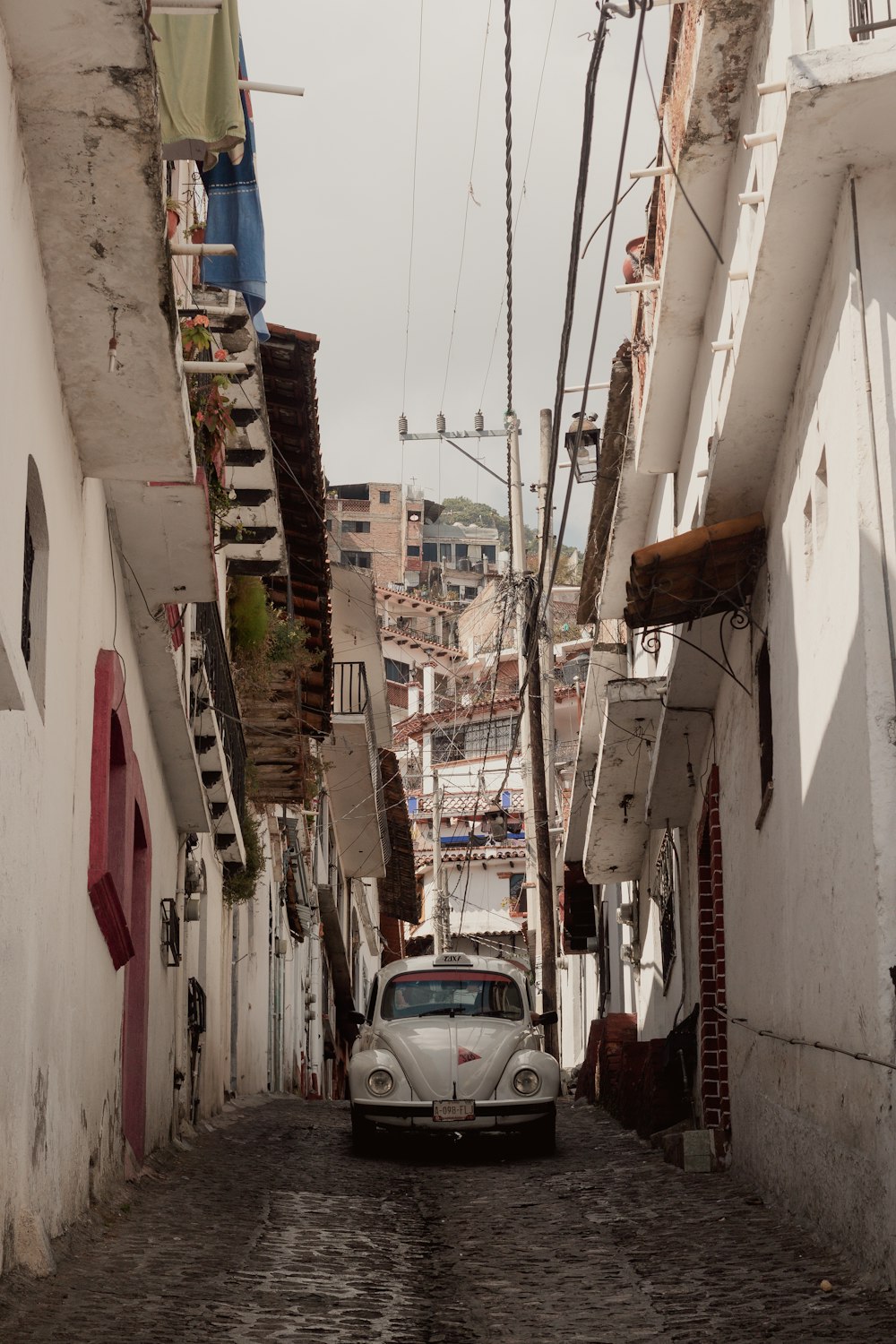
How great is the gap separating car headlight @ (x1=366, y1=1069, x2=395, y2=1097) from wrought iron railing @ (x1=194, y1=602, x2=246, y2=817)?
332 centimetres

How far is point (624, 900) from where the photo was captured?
915 inches

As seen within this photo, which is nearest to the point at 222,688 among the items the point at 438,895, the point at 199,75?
the point at 199,75

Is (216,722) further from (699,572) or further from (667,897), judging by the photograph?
(699,572)

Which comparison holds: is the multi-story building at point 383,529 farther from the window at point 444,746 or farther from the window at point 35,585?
the window at point 35,585

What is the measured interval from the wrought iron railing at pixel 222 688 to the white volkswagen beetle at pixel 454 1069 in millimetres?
2928

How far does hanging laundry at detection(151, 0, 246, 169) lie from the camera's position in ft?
29.6

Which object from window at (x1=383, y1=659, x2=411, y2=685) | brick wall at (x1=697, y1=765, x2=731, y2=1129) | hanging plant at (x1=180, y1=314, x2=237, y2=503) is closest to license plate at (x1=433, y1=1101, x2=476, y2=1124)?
brick wall at (x1=697, y1=765, x2=731, y2=1129)

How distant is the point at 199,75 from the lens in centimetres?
909

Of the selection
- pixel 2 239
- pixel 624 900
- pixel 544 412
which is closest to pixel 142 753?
pixel 2 239

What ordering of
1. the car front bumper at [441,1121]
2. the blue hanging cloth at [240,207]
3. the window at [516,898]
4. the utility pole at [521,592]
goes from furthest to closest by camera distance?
the window at [516,898] → the utility pole at [521,592] → the car front bumper at [441,1121] → the blue hanging cloth at [240,207]

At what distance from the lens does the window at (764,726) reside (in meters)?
10.0

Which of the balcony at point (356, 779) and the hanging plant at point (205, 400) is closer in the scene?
the hanging plant at point (205, 400)

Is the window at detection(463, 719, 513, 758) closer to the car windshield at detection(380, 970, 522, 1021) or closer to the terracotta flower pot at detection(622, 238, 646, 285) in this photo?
the car windshield at detection(380, 970, 522, 1021)

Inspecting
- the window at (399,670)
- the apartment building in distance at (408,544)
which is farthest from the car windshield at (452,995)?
the apartment building in distance at (408,544)
